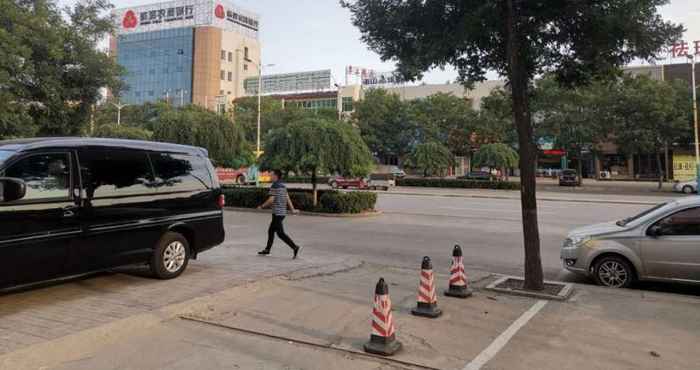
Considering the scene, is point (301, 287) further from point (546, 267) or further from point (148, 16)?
point (148, 16)

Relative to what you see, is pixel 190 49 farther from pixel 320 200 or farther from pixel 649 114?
pixel 320 200

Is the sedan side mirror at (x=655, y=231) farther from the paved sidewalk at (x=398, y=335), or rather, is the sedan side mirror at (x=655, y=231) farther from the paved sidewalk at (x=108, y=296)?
the paved sidewalk at (x=108, y=296)

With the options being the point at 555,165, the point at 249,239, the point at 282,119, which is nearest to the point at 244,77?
the point at 282,119

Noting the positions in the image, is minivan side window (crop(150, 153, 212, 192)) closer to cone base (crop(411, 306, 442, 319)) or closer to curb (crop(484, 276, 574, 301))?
cone base (crop(411, 306, 442, 319))

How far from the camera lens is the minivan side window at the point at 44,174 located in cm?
555

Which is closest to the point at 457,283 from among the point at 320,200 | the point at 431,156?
the point at 320,200

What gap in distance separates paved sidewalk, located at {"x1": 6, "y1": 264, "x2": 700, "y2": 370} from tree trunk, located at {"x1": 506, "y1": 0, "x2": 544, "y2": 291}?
0.55m

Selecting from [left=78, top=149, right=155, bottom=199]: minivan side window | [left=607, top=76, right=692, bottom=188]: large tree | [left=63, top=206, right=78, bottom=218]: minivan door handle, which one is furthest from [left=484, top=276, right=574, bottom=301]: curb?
[left=607, top=76, right=692, bottom=188]: large tree

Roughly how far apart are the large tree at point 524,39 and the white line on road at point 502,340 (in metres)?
1.04

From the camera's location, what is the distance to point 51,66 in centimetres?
1023

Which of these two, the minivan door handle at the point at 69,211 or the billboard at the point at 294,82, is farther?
the billboard at the point at 294,82

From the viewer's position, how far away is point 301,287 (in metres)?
7.24

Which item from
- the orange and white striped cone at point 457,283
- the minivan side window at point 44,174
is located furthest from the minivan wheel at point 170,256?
the orange and white striped cone at point 457,283

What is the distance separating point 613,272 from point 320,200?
12846mm
